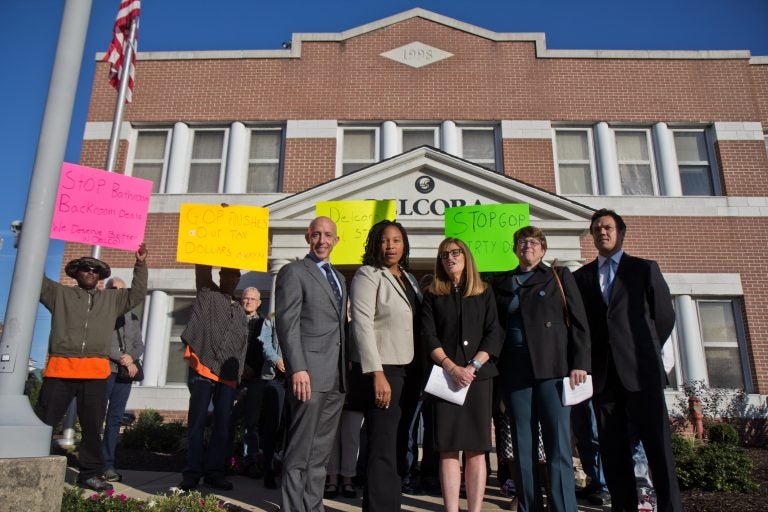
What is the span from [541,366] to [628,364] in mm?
640

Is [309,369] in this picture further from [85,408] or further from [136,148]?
[136,148]

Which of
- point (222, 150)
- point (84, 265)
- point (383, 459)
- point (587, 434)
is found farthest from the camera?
point (222, 150)

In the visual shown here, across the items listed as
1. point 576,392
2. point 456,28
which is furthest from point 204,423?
point 456,28

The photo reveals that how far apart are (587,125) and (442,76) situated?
328cm

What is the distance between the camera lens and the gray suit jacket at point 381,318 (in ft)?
11.8

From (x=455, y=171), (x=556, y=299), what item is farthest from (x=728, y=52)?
(x=556, y=299)

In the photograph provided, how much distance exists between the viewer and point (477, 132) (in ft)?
37.2

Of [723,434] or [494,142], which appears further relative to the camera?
[494,142]

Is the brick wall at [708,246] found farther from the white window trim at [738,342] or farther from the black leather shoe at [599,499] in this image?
the black leather shoe at [599,499]

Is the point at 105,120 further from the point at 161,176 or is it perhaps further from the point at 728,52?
the point at 728,52

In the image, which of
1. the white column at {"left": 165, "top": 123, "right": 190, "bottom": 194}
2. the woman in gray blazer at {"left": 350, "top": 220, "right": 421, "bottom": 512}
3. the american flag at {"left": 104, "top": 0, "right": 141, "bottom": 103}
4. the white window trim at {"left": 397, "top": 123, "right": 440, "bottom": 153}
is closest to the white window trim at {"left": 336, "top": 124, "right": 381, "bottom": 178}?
the white window trim at {"left": 397, "top": 123, "right": 440, "bottom": 153}

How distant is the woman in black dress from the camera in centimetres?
344

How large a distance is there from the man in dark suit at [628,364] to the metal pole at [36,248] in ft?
12.1

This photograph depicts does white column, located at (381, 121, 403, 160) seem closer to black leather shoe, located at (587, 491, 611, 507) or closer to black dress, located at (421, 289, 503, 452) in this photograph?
black dress, located at (421, 289, 503, 452)
